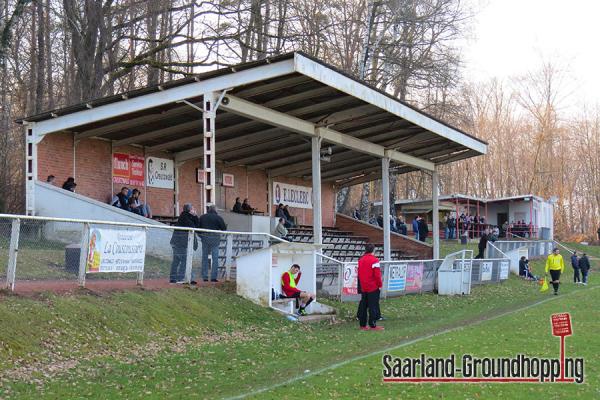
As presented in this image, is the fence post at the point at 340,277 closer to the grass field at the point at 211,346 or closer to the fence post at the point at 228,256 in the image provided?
the grass field at the point at 211,346

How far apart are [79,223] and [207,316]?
3.39m

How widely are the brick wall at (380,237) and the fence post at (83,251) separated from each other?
76.2 feet

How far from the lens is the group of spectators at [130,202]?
23.8 m

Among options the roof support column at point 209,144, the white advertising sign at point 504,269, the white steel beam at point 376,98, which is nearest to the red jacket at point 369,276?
the roof support column at point 209,144

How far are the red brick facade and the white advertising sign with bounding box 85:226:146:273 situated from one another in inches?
325

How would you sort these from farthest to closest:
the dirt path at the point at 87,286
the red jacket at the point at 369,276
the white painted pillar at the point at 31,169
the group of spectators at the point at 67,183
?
the group of spectators at the point at 67,183
the white painted pillar at the point at 31,169
the red jacket at the point at 369,276
the dirt path at the point at 87,286

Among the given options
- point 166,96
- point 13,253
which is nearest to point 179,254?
point 13,253

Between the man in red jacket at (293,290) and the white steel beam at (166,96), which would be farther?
the white steel beam at (166,96)

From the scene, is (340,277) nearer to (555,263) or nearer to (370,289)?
(370,289)

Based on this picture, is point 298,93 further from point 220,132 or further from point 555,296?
point 555,296

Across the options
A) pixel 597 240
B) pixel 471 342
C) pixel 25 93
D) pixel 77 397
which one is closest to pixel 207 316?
pixel 471 342

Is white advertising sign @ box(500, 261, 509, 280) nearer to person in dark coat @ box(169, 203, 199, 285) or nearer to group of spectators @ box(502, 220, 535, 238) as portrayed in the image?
person in dark coat @ box(169, 203, 199, 285)

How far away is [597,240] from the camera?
6569 cm

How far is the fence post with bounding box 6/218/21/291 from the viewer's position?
41.1 ft
